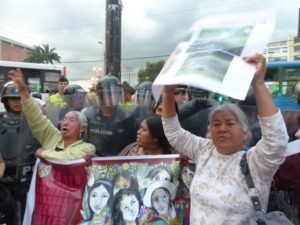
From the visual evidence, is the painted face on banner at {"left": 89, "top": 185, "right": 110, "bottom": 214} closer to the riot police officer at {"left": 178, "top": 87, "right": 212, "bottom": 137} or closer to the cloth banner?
the cloth banner

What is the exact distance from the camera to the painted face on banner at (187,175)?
94.7 inches

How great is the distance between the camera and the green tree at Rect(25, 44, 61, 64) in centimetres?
6338

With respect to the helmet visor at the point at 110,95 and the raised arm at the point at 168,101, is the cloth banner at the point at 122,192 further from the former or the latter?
the helmet visor at the point at 110,95

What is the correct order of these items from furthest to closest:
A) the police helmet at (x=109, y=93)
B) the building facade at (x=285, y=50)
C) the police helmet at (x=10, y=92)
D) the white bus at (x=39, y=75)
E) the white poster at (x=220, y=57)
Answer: the building facade at (x=285, y=50)
the white bus at (x=39, y=75)
the police helmet at (x=10, y=92)
the police helmet at (x=109, y=93)
the white poster at (x=220, y=57)

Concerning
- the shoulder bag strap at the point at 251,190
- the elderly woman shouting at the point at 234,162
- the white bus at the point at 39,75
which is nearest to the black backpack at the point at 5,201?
the elderly woman shouting at the point at 234,162

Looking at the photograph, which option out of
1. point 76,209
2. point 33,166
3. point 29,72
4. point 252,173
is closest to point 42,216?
point 76,209

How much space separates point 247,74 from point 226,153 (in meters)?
0.57

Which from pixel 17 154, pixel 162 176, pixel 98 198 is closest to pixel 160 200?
pixel 162 176

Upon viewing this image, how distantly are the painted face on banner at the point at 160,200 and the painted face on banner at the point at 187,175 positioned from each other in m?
0.15

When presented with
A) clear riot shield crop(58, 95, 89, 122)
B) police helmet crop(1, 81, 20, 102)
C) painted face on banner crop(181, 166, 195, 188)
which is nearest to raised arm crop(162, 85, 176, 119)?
painted face on banner crop(181, 166, 195, 188)

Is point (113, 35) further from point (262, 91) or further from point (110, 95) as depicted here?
point (262, 91)

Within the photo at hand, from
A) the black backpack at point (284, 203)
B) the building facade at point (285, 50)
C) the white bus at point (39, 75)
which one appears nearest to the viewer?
the black backpack at point (284, 203)

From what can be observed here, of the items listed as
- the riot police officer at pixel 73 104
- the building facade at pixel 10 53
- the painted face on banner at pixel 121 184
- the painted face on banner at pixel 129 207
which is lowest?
the painted face on banner at pixel 129 207

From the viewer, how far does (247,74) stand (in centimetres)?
158
